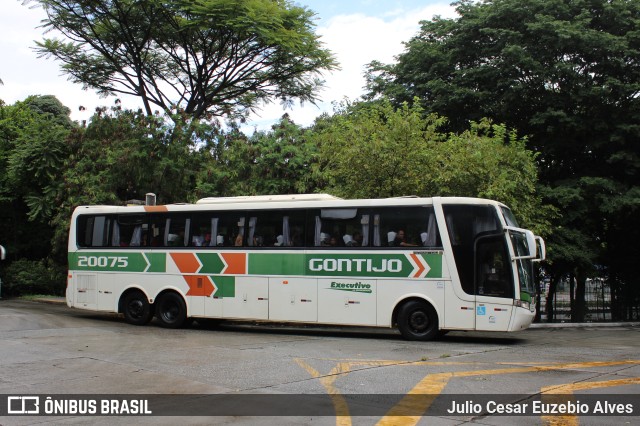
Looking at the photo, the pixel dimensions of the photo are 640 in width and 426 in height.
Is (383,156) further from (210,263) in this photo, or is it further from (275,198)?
(210,263)

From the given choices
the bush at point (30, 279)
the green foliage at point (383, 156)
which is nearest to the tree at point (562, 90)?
the green foliage at point (383, 156)

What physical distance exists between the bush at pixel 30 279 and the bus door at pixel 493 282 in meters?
20.7

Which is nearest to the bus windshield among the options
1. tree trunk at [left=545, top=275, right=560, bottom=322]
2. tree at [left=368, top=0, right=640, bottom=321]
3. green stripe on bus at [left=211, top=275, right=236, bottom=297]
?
green stripe on bus at [left=211, top=275, right=236, bottom=297]

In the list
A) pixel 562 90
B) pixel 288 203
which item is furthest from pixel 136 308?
pixel 562 90

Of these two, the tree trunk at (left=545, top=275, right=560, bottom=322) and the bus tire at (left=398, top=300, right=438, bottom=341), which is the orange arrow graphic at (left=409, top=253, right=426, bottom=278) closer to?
the bus tire at (left=398, top=300, right=438, bottom=341)

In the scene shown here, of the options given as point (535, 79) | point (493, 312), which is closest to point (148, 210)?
point (493, 312)

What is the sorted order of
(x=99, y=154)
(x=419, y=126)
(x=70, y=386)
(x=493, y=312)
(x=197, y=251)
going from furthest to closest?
(x=99, y=154)
(x=419, y=126)
(x=197, y=251)
(x=493, y=312)
(x=70, y=386)

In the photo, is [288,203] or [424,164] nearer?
[288,203]

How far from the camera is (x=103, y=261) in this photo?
61.3 feet

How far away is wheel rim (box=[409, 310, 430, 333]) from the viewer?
49.7ft

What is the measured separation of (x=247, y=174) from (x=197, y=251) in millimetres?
6828

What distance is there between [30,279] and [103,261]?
43.7ft

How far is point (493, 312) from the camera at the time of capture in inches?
569

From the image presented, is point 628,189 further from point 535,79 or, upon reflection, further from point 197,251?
point 197,251
